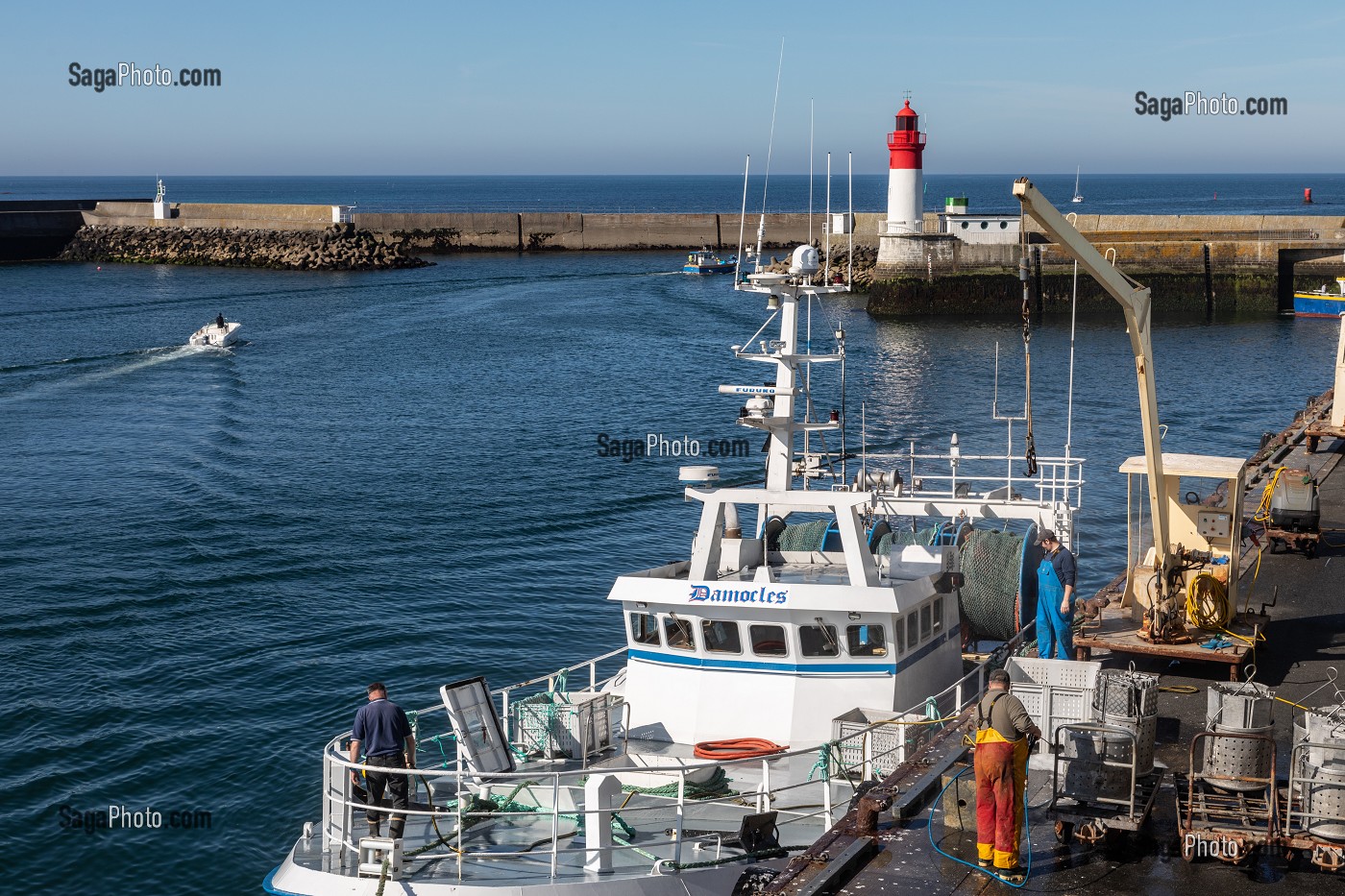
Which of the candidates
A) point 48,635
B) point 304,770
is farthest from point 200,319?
point 304,770

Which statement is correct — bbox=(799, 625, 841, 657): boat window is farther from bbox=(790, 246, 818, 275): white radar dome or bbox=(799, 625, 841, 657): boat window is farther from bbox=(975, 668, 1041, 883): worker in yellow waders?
bbox=(975, 668, 1041, 883): worker in yellow waders

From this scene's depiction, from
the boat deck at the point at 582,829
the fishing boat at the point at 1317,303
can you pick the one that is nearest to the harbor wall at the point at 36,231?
the fishing boat at the point at 1317,303

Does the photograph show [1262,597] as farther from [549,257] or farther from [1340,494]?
[549,257]

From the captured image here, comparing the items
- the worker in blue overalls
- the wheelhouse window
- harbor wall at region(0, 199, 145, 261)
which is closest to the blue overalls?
the worker in blue overalls

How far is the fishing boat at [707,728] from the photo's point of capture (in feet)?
35.5

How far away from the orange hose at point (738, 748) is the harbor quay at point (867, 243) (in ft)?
76.4

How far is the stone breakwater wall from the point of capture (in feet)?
277

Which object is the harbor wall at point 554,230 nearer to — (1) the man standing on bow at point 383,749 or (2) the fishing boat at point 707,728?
(2) the fishing boat at point 707,728

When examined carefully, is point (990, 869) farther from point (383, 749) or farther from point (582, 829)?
point (383, 749)

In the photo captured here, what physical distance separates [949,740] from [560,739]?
149 inches

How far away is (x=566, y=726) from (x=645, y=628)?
1269 millimetres

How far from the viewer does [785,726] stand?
1291 centimetres

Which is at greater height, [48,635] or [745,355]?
[745,355]

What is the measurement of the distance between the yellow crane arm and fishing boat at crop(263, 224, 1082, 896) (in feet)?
7.13
